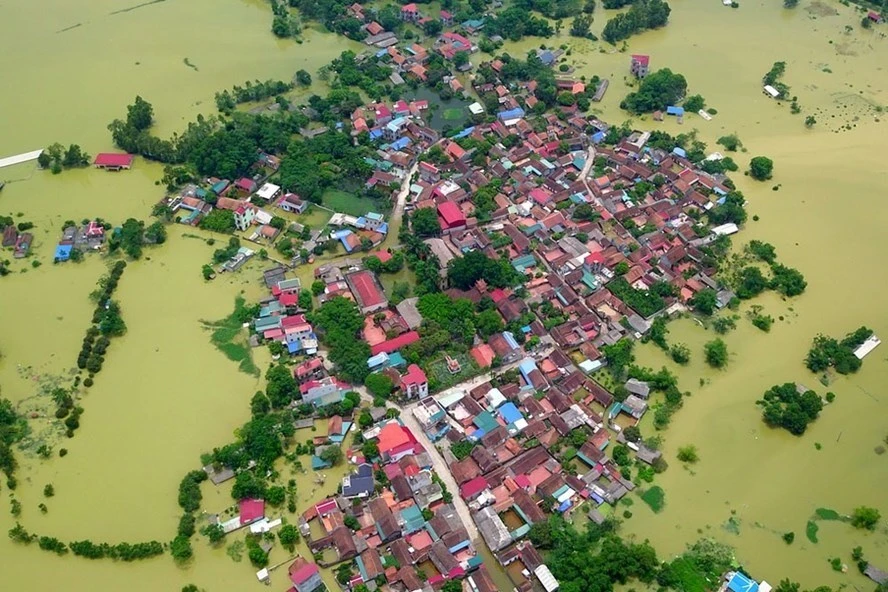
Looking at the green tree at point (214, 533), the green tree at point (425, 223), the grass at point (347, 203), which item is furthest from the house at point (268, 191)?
the green tree at point (214, 533)

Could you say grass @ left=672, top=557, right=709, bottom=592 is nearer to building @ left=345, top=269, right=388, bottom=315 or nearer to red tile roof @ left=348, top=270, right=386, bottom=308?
building @ left=345, top=269, right=388, bottom=315

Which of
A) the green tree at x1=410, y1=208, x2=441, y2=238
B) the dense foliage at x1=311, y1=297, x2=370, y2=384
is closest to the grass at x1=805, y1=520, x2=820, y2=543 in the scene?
the dense foliage at x1=311, y1=297, x2=370, y2=384

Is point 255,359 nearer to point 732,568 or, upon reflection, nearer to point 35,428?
point 35,428

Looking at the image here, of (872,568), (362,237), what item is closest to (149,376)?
(362,237)

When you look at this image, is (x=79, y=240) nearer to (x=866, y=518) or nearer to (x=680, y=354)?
(x=680, y=354)

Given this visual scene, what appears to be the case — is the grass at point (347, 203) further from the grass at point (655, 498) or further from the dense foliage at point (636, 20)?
the dense foliage at point (636, 20)

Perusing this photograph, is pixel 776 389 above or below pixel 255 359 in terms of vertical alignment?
below
